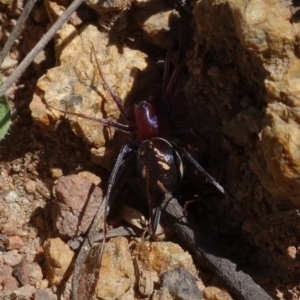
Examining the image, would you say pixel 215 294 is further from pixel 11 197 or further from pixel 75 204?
pixel 11 197

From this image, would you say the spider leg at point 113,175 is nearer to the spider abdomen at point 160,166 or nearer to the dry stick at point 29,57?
the spider abdomen at point 160,166

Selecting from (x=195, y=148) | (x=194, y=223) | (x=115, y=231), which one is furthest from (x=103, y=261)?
(x=195, y=148)

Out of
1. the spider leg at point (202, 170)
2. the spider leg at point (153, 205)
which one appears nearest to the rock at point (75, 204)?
the spider leg at point (153, 205)

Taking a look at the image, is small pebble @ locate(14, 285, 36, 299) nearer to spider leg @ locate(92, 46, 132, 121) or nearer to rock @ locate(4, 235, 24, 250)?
rock @ locate(4, 235, 24, 250)

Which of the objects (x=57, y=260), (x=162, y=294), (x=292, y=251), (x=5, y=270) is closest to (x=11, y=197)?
(x=5, y=270)

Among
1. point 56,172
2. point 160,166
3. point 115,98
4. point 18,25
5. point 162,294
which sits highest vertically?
point 18,25

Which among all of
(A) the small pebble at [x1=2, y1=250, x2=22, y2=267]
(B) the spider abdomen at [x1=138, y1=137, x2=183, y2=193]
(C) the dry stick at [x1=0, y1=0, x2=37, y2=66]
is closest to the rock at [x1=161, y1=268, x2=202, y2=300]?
(B) the spider abdomen at [x1=138, y1=137, x2=183, y2=193]
